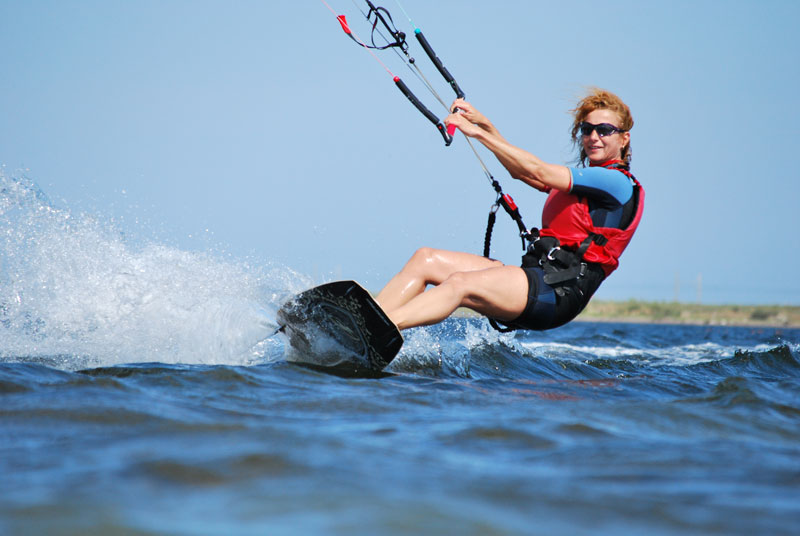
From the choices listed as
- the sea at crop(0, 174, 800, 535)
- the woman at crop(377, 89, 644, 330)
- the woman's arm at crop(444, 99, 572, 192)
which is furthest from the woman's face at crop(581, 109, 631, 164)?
the sea at crop(0, 174, 800, 535)

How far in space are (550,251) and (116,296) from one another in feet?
10.6

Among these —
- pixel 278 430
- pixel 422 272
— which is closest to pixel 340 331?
pixel 422 272

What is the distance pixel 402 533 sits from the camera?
6.01 feet

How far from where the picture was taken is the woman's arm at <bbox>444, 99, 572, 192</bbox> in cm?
483

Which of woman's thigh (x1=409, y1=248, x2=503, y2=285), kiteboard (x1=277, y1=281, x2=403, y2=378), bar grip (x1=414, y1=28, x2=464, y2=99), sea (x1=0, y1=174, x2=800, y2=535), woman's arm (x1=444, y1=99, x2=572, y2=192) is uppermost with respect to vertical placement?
bar grip (x1=414, y1=28, x2=464, y2=99)

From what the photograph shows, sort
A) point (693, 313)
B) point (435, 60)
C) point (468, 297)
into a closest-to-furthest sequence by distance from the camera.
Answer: point (468, 297) < point (435, 60) < point (693, 313)

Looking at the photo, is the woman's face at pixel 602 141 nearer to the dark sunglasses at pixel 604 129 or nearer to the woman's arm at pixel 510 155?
→ the dark sunglasses at pixel 604 129

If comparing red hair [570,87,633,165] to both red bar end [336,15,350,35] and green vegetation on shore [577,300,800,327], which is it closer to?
red bar end [336,15,350,35]

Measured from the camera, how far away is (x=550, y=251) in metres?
5.16

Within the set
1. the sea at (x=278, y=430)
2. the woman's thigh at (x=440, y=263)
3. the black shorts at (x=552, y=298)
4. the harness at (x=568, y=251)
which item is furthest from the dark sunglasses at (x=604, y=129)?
the sea at (x=278, y=430)

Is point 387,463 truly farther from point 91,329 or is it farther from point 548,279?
point 91,329

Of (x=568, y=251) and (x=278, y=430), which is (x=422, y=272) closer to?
(x=568, y=251)

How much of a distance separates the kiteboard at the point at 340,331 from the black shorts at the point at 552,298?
0.96 m

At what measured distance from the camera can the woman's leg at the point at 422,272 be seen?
513 centimetres
